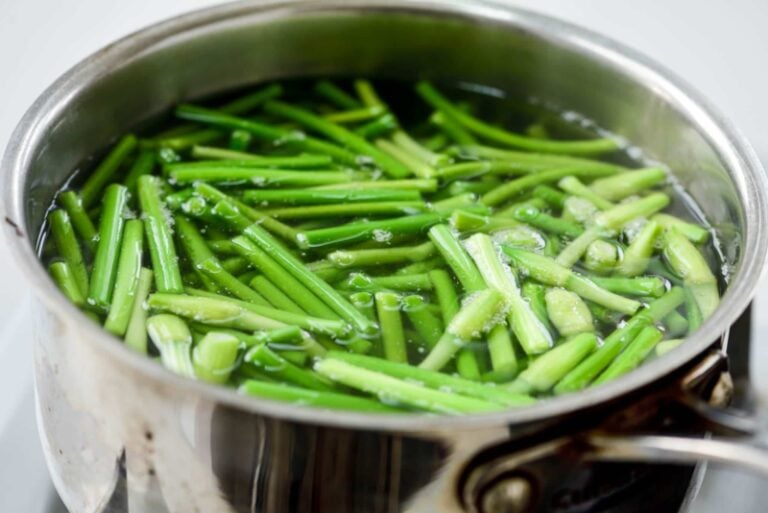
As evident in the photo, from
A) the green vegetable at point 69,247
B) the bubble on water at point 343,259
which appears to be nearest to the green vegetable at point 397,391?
the bubble on water at point 343,259

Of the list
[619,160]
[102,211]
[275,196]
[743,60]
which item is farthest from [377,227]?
[743,60]

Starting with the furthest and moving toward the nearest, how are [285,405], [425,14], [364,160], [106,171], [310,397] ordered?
1. [425,14]
2. [364,160]
3. [106,171]
4. [310,397]
5. [285,405]

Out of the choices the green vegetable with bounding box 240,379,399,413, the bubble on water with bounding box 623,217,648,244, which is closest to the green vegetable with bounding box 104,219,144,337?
the green vegetable with bounding box 240,379,399,413

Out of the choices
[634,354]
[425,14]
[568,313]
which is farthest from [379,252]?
[425,14]

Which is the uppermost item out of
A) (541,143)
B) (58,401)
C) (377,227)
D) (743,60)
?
(743,60)

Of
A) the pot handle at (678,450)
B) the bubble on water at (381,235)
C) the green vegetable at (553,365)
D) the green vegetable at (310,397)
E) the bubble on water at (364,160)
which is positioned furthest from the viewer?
the bubble on water at (364,160)

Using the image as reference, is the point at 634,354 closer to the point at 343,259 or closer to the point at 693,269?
the point at 693,269

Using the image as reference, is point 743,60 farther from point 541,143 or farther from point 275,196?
point 275,196

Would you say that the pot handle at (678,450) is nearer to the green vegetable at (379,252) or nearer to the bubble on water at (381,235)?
the green vegetable at (379,252)
